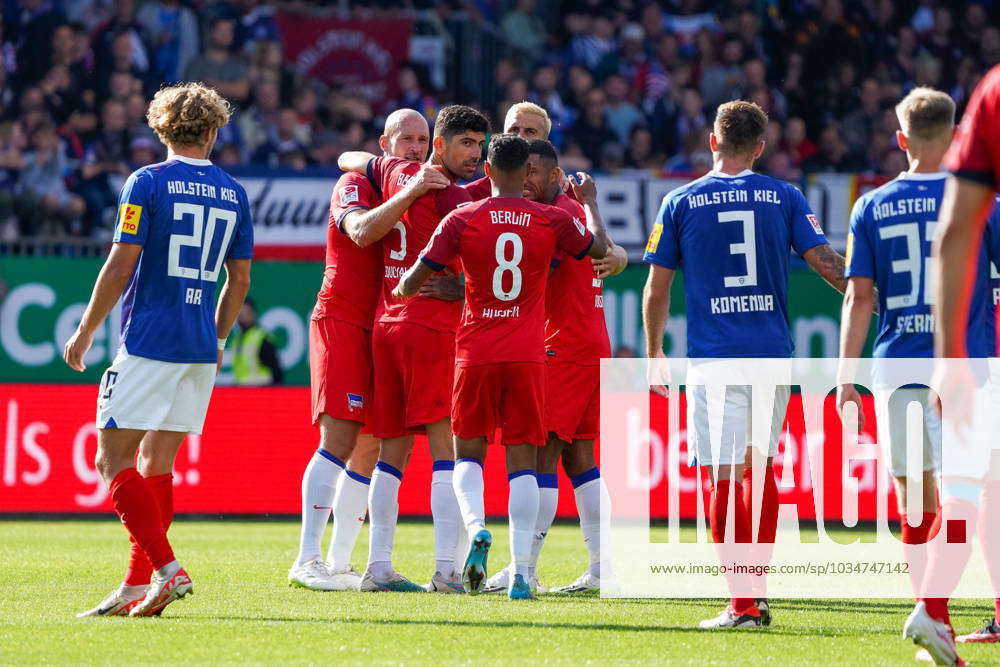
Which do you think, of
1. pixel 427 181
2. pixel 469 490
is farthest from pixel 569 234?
pixel 469 490

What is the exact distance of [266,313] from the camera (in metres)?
15.7

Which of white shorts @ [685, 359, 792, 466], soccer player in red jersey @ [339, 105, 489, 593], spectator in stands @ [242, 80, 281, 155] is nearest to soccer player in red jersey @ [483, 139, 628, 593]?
soccer player in red jersey @ [339, 105, 489, 593]

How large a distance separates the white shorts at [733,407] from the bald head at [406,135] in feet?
8.13

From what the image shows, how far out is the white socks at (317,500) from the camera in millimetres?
8188

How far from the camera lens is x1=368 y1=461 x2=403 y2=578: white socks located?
798 cm

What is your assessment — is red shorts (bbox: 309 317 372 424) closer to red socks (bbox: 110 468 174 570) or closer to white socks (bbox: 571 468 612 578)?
white socks (bbox: 571 468 612 578)

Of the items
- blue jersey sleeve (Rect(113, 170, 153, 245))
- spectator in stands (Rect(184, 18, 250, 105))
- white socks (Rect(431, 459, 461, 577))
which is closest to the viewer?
blue jersey sleeve (Rect(113, 170, 153, 245))

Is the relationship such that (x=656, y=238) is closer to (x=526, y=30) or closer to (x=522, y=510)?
(x=522, y=510)

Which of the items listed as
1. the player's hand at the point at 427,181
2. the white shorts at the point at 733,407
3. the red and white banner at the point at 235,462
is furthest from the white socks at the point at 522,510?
the red and white banner at the point at 235,462

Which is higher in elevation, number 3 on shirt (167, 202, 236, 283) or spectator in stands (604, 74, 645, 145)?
spectator in stands (604, 74, 645, 145)

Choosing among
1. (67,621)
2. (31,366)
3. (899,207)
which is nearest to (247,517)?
(31,366)

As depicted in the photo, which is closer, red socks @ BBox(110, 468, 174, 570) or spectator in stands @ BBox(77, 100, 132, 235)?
red socks @ BBox(110, 468, 174, 570)

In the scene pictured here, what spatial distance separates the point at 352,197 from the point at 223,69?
10392 millimetres

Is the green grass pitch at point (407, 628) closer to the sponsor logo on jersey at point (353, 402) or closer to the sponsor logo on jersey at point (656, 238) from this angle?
the sponsor logo on jersey at point (353, 402)
